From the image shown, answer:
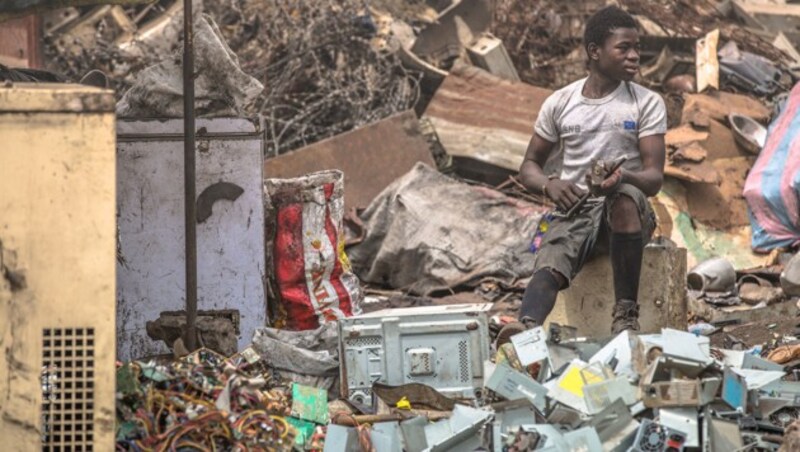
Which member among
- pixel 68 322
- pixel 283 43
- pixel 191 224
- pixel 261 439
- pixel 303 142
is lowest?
pixel 261 439

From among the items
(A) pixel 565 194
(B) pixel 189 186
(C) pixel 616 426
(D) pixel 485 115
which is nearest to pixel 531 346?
(C) pixel 616 426

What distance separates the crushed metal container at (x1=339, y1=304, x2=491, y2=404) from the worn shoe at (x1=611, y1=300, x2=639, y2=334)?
742 millimetres

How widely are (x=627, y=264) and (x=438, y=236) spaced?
3319 mm

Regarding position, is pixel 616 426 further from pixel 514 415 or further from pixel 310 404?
pixel 310 404

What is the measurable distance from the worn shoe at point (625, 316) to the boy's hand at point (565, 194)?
51 cm

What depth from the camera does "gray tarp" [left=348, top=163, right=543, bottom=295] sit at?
30.7 feet

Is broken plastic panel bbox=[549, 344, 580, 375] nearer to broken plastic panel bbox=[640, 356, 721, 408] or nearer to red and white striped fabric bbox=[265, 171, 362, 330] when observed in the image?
broken plastic panel bbox=[640, 356, 721, 408]

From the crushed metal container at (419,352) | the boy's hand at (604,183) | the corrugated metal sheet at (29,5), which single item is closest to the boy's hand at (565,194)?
the boy's hand at (604,183)

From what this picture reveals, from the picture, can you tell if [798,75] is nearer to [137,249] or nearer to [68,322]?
[137,249]

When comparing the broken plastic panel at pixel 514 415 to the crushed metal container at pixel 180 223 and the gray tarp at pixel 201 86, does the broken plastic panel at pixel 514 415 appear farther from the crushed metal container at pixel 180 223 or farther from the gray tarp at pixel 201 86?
the gray tarp at pixel 201 86

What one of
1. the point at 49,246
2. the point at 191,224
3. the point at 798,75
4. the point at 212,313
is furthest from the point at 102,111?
the point at 798,75

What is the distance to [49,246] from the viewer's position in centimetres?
441

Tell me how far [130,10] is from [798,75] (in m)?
5.74

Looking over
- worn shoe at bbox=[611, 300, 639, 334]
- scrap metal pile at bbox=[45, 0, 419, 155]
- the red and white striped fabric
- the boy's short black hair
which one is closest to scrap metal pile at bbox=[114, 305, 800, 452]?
worn shoe at bbox=[611, 300, 639, 334]
